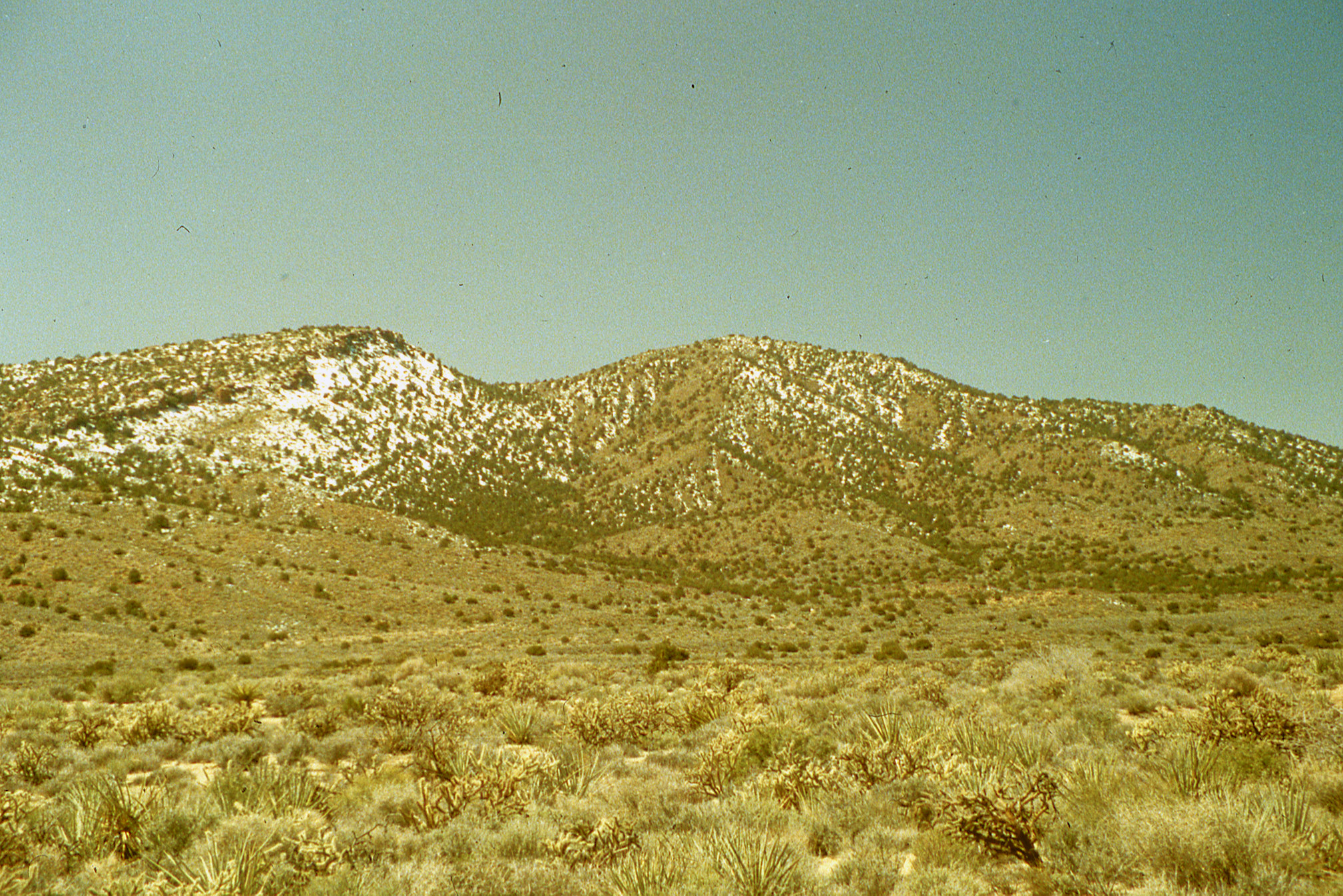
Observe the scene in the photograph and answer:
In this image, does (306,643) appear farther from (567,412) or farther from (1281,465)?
(1281,465)

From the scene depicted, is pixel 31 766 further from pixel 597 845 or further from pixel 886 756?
pixel 886 756

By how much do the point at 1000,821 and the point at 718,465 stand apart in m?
67.6

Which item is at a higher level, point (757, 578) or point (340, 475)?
point (340, 475)

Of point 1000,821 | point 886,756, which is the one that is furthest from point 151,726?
point 1000,821

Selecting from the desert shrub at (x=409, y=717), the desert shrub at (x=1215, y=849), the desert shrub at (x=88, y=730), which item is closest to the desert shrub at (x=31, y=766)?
the desert shrub at (x=88, y=730)

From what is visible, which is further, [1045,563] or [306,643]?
[1045,563]

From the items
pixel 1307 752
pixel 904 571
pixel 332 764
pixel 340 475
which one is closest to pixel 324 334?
pixel 340 475

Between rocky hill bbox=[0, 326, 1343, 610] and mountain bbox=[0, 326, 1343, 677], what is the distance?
0.28 meters

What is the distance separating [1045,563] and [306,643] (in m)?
51.4

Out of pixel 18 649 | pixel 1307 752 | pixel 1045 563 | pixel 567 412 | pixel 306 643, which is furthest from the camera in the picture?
pixel 567 412

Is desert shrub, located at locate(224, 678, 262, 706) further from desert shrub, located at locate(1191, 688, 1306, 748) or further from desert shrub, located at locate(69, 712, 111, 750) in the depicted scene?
desert shrub, located at locate(1191, 688, 1306, 748)

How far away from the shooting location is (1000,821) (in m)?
5.73

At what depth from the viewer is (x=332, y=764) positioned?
10227mm

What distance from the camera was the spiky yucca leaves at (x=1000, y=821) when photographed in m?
5.64
